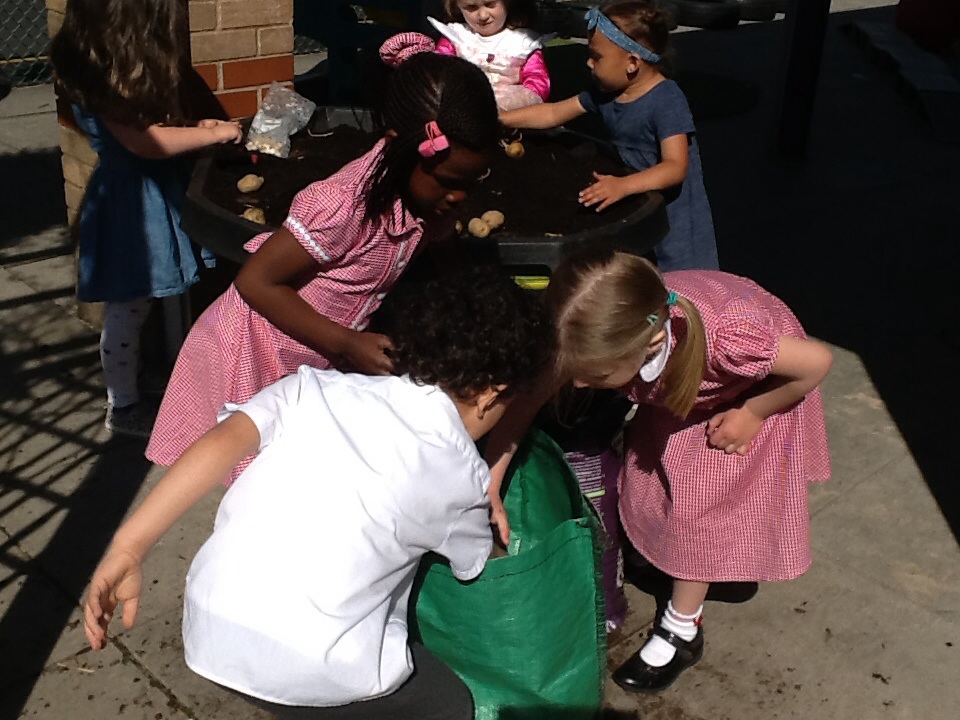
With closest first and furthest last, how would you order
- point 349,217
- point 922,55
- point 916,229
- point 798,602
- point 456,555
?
point 456,555 → point 349,217 → point 798,602 → point 916,229 → point 922,55

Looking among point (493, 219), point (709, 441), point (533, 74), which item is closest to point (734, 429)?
point (709, 441)

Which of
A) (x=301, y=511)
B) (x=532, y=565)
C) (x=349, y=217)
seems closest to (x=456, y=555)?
(x=532, y=565)

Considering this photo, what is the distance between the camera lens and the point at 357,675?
187 cm

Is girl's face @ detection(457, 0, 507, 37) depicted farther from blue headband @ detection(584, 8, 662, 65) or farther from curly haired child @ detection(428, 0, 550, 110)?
blue headband @ detection(584, 8, 662, 65)

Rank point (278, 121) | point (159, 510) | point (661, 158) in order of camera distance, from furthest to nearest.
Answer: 1. point (278, 121)
2. point (661, 158)
3. point (159, 510)

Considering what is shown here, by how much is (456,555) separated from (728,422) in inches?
39.7

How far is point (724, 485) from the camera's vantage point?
2.85m

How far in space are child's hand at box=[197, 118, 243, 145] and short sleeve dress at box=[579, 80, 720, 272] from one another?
46.2 inches

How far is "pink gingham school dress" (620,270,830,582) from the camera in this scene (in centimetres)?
283

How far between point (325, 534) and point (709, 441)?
4.20 feet

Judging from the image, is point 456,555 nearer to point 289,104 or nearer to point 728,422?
point 728,422

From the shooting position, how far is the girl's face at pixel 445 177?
2400 millimetres

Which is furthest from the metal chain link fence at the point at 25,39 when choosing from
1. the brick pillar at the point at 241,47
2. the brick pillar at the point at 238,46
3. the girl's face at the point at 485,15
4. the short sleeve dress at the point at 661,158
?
the short sleeve dress at the point at 661,158

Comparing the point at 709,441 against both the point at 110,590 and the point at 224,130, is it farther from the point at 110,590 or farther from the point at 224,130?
the point at 224,130
